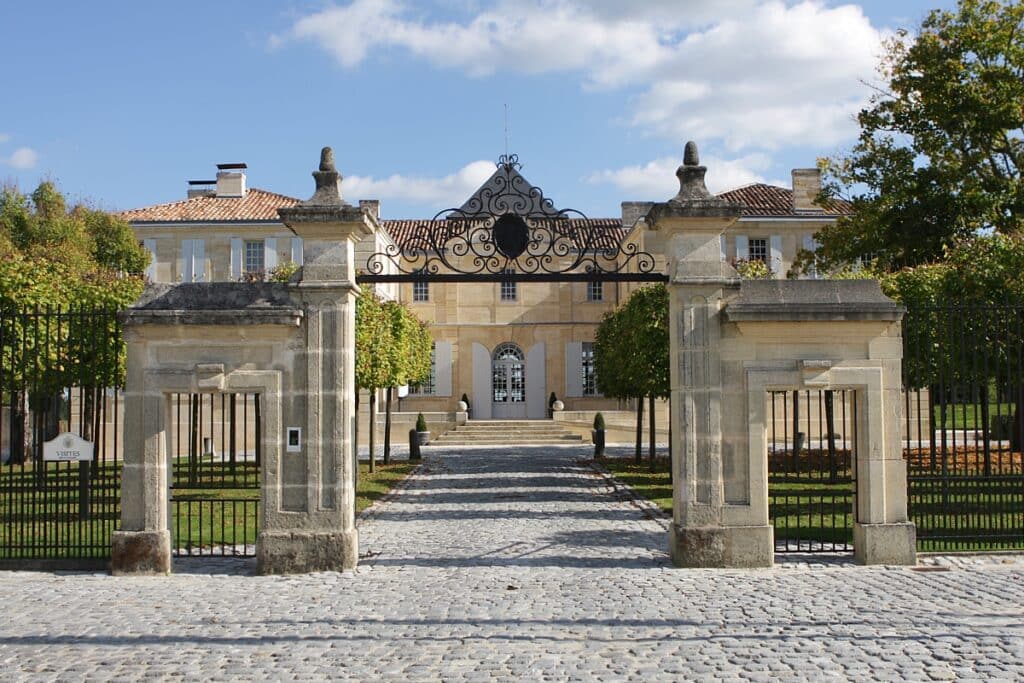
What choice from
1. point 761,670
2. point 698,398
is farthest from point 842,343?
point 761,670

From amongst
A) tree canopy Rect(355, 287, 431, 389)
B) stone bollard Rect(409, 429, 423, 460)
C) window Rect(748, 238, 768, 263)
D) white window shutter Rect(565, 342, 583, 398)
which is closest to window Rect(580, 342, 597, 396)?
white window shutter Rect(565, 342, 583, 398)

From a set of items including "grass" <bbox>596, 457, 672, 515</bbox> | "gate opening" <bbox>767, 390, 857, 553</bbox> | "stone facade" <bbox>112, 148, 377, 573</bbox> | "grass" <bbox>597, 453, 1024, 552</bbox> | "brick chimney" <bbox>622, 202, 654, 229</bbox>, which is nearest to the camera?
"stone facade" <bbox>112, 148, 377, 573</bbox>

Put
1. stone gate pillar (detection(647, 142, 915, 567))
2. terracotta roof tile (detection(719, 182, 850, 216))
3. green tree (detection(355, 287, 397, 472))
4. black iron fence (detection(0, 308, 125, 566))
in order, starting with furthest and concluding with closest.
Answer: terracotta roof tile (detection(719, 182, 850, 216)) < green tree (detection(355, 287, 397, 472)) < black iron fence (detection(0, 308, 125, 566)) < stone gate pillar (detection(647, 142, 915, 567))

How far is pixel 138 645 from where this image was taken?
667 centimetres

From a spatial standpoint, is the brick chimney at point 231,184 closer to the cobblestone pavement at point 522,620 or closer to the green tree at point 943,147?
the green tree at point 943,147

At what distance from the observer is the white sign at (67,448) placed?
9787 mm

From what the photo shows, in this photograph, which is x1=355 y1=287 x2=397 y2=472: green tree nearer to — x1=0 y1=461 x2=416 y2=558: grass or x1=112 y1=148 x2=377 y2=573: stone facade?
x1=0 y1=461 x2=416 y2=558: grass

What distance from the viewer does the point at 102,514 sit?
31.4 feet

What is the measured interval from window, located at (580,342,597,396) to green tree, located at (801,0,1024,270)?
17427mm

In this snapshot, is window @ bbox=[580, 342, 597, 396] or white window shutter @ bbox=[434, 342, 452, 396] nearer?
window @ bbox=[580, 342, 597, 396]

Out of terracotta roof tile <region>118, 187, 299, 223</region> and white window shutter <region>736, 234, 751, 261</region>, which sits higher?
terracotta roof tile <region>118, 187, 299, 223</region>

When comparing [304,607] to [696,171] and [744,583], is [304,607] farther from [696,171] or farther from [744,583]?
[696,171]

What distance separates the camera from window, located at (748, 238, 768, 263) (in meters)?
38.0

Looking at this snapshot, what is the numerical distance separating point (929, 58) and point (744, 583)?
53.8 feet
